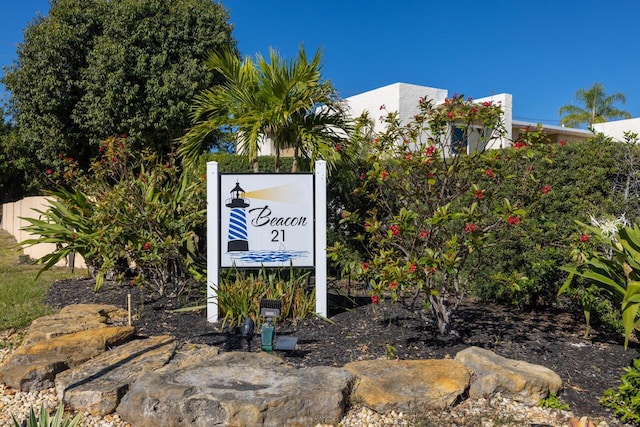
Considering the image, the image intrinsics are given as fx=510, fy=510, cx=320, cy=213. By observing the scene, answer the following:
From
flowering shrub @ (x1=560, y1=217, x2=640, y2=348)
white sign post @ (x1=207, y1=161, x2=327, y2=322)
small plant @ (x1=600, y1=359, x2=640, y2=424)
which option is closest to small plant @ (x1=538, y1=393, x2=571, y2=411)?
small plant @ (x1=600, y1=359, x2=640, y2=424)

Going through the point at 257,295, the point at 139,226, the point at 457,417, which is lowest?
the point at 457,417

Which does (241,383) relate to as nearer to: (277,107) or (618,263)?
(618,263)

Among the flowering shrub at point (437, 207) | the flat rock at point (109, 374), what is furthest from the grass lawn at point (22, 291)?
the flowering shrub at point (437, 207)

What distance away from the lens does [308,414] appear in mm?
3227

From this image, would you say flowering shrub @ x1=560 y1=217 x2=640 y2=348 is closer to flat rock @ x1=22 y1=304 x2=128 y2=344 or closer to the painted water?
the painted water

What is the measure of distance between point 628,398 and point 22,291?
7.96 meters

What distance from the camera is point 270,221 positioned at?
5.66m

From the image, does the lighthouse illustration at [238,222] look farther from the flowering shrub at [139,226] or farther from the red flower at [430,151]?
the red flower at [430,151]

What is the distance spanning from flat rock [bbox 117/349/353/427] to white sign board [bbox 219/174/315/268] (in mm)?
2053

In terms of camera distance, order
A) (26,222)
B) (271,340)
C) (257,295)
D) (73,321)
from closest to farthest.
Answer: (271,340), (73,321), (257,295), (26,222)

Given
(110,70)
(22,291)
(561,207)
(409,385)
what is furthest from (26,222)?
(409,385)

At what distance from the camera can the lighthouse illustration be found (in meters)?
5.63

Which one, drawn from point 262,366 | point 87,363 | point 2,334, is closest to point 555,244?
point 262,366

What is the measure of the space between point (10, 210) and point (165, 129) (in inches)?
451
